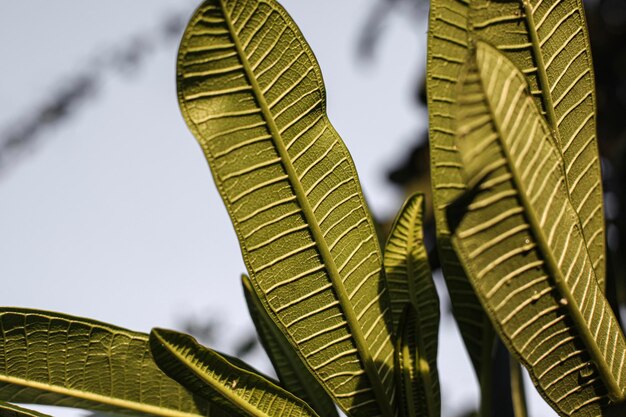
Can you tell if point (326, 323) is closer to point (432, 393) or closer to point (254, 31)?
point (432, 393)

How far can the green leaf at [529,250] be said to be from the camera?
448 millimetres

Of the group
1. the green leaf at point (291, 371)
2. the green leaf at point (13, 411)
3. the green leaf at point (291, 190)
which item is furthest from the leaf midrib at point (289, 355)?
the green leaf at point (13, 411)

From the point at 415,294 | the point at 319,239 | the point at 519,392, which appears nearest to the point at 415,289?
the point at 415,294

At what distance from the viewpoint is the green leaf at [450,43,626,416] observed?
45 cm

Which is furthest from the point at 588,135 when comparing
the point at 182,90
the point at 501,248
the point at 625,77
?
the point at 625,77

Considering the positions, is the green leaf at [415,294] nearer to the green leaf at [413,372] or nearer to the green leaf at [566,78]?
the green leaf at [413,372]

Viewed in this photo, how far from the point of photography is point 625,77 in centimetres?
180

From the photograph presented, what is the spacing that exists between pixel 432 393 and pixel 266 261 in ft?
0.63

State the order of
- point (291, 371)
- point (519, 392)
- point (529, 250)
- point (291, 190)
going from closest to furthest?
point (529, 250)
point (291, 190)
point (291, 371)
point (519, 392)

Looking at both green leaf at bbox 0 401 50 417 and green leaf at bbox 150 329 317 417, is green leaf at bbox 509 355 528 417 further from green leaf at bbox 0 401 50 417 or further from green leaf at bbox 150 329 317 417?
green leaf at bbox 0 401 50 417

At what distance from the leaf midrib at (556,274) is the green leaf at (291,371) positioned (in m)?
0.28

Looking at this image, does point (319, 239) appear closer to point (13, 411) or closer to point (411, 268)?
point (411, 268)

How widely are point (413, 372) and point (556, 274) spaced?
0.56 feet

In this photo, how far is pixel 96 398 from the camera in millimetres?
660
